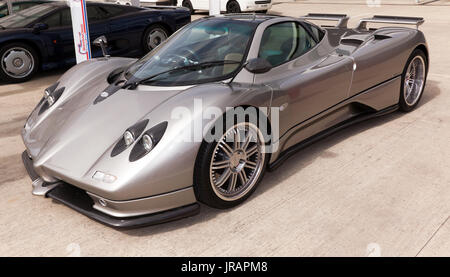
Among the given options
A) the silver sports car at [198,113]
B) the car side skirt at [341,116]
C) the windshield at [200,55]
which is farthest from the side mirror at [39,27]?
the car side skirt at [341,116]

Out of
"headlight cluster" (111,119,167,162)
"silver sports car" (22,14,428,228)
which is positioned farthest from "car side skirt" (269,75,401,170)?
"headlight cluster" (111,119,167,162)

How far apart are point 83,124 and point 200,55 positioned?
3.66 ft

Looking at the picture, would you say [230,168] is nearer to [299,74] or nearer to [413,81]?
[299,74]

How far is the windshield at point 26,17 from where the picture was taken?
724 cm

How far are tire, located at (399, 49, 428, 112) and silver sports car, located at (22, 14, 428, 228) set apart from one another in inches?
12.4

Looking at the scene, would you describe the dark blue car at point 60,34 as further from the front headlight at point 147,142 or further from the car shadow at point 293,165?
the front headlight at point 147,142

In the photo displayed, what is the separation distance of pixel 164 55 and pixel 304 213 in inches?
73.0

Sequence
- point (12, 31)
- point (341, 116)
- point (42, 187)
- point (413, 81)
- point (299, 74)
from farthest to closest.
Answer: point (12, 31) < point (413, 81) < point (341, 116) < point (299, 74) < point (42, 187)

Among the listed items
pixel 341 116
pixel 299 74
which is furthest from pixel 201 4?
pixel 299 74

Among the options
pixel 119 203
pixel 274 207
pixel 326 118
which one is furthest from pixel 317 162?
pixel 119 203

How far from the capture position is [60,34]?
7223 millimetres

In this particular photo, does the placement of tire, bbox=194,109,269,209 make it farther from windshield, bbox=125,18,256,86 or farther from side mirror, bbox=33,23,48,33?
side mirror, bbox=33,23,48,33

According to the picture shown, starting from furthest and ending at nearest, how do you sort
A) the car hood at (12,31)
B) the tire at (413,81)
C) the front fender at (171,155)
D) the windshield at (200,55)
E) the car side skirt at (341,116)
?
the car hood at (12,31)
the tire at (413,81)
the car side skirt at (341,116)
the windshield at (200,55)
the front fender at (171,155)

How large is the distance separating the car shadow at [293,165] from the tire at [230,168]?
0.43ft
